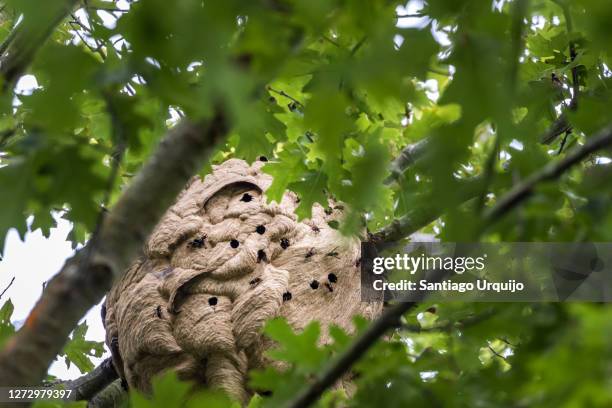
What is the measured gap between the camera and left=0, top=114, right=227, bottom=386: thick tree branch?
1208 millimetres

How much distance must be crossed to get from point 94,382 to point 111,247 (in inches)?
119

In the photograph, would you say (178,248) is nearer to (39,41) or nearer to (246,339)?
(246,339)

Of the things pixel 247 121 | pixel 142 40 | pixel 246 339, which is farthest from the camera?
pixel 246 339

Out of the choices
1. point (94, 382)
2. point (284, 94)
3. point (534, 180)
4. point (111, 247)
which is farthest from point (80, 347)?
point (534, 180)

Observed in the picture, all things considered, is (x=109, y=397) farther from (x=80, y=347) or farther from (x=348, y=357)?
(x=348, y=357)

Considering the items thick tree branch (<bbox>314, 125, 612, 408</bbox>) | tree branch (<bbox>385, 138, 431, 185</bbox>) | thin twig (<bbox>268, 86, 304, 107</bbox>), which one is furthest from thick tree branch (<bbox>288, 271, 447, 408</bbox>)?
tree branch (<bbox>385, 138, 431, 185</bbox>)

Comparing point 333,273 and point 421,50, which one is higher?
point 333,273

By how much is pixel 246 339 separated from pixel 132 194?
185 centimetres

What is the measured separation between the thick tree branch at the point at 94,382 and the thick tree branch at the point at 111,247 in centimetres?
286

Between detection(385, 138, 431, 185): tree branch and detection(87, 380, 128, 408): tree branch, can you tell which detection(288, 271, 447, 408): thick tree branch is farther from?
detection(87, 380, 128, 408): tree branch

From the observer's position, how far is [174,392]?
58.0 inches

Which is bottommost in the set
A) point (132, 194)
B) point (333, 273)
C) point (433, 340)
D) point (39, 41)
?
point (132, 194)

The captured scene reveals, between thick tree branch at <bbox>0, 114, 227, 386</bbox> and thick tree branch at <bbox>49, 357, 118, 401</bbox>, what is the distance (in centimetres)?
286

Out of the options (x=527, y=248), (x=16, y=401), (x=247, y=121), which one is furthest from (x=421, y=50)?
(x=16, y=401)
